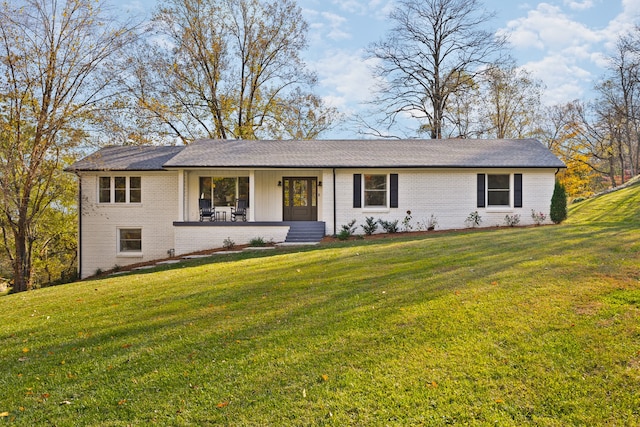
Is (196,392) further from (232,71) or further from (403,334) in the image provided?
(232,71)

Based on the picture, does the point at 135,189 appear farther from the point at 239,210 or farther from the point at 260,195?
the point at 260,195

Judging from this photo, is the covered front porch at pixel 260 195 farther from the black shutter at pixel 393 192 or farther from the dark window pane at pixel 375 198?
the black shutter at pixel 393 192

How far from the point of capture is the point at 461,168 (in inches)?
638

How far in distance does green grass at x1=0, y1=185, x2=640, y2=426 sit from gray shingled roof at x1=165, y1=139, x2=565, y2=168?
908cm

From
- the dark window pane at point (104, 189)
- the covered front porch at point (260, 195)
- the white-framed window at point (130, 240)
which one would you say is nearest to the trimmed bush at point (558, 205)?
the covered front porch at point (260, 195)

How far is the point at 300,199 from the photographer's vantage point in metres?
17.6

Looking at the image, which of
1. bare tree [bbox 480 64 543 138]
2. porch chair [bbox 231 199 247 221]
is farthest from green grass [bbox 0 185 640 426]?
bare tree [bbox 480 64 543 138]

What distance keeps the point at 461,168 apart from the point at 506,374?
1370cm

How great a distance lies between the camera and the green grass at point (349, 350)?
3201 millimetres

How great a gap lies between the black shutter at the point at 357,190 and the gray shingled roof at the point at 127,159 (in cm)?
830

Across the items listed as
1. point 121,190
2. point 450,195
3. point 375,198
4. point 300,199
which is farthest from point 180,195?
point 450,195

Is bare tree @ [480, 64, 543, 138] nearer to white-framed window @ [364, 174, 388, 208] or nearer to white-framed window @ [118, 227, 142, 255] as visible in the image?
white-framed window @ [364, 174, 388, 208]

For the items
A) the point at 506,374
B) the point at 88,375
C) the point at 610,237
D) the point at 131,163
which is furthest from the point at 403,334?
the point at 131,163

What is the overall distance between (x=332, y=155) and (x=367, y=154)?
5.13ft
